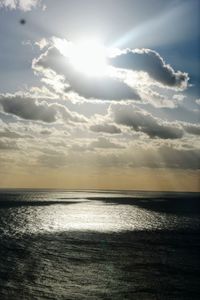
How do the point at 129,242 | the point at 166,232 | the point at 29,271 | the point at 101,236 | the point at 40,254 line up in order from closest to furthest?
1. the point at 29,271
2. the point at 40,254
3. the point at 129,242
4. the point at 101,236
5. the point at 166,232

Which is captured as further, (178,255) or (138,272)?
(178,255)

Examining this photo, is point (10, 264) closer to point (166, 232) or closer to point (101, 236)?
point (101, 236)

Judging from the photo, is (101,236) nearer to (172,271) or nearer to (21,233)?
(21,233)

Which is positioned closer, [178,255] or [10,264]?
[10,264]

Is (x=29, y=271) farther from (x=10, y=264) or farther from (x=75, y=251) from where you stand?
(x=75, y=251)

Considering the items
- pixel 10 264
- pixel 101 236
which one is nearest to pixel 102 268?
pixel 10 264

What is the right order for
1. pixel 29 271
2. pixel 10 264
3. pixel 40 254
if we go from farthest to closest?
1. pixel 40 254
2. pixel 10 264
3. pixel 29 271

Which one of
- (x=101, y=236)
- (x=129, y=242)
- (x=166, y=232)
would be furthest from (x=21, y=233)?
(x=166, y=232)

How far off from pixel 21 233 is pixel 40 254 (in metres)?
17.7

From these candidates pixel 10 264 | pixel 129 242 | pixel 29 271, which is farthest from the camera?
pixel 129 242

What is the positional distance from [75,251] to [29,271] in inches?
393

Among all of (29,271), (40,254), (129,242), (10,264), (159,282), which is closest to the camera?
(159,282)

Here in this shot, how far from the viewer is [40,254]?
40.0 m

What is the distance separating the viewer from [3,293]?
25938mm
